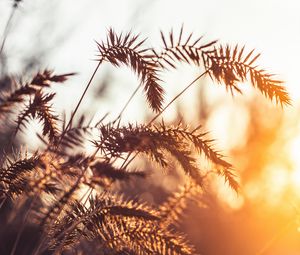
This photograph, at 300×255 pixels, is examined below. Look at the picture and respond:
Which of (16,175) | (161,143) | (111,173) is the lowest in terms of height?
(16,175)

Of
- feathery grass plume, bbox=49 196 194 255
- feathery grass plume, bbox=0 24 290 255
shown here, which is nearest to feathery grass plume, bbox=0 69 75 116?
feathery grass plume, bbox=0 24 290 255

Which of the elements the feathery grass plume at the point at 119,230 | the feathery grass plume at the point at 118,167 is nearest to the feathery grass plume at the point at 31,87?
the feathery grass plume at the point at 118,167

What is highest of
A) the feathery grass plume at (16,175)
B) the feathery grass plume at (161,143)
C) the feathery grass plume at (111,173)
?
the feathery grass plume at (161,143)

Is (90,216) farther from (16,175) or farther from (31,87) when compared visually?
(31,87)

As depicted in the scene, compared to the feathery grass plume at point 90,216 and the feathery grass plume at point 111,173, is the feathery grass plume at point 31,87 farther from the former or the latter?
the feathery grass plume at point 90,216

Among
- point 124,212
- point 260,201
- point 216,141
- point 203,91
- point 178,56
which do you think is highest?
point 203,91

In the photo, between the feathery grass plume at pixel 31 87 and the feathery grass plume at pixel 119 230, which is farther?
the feathery grass plume at pixel 119 230

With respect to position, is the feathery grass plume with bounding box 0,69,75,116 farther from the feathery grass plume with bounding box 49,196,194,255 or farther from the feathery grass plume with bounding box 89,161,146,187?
the feathery grass plume with bounding box 49,196,194,255

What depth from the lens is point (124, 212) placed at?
3410 mm

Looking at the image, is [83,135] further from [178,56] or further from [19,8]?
[19,8]

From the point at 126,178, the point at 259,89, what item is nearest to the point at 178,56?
the point at 259,89

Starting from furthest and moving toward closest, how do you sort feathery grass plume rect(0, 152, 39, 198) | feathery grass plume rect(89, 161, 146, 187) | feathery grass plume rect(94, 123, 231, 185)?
1. feathery grass plume rect(0, 152, 39, 198)
2. feathery grass plume rect(94, 123, 231, 185)
3. feathery grass plume rect(89, 161, 146, 187)

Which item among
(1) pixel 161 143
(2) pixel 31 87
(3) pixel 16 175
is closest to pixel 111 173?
(2) pixel 31 87

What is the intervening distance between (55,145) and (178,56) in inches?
Answer: 42.0
